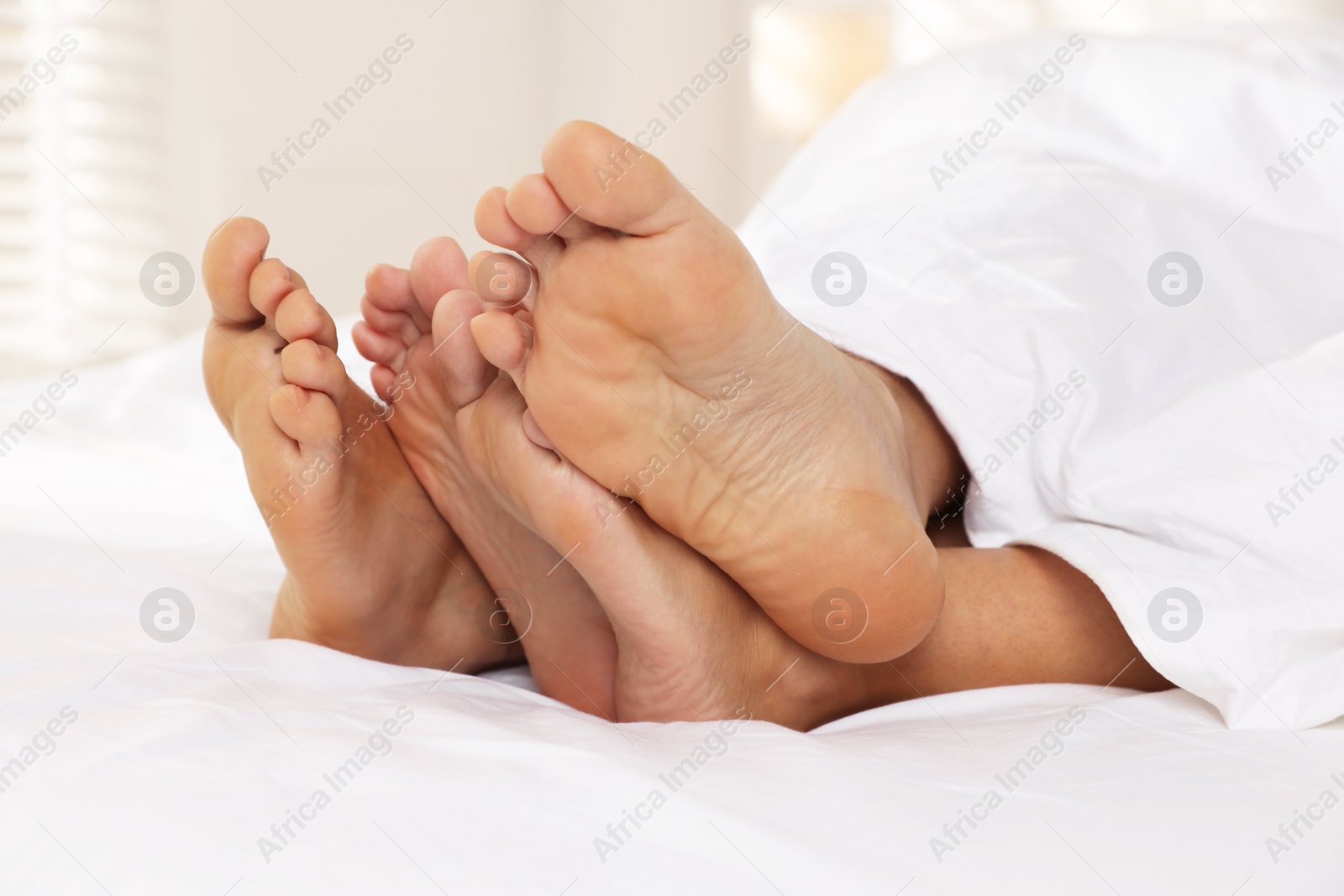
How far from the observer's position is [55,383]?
1459 millimetres

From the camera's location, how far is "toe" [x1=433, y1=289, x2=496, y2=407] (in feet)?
2.22

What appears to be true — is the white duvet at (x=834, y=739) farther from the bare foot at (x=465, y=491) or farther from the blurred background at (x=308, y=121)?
the blurred background at (x=308, y=121)

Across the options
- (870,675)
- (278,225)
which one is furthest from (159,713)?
(278,225)

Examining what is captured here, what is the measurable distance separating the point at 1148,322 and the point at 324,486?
60 centimetres

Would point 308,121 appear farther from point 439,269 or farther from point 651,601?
point 651,601

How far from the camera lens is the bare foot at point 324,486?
0.68 meters

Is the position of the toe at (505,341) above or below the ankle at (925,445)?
below

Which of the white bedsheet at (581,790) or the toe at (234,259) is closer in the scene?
the white bedsheet at (581,790)

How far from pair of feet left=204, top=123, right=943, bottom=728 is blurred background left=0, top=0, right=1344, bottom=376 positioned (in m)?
2.04

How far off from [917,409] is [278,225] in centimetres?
245

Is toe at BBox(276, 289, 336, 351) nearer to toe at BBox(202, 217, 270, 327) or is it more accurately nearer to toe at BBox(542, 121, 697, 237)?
toe at BBox(202, 217, 270, 327)

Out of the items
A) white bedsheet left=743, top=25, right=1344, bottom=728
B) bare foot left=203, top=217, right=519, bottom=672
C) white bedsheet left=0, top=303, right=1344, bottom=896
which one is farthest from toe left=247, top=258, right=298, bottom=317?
white bedsheet left=743, top=25, right=1344, bottom=728

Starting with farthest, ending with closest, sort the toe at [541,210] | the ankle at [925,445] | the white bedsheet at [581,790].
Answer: the ankle at [925,445] → the toe at [541,210] → the white bedsheet at [581,790]

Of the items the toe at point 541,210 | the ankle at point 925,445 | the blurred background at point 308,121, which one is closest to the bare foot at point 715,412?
the toe at point 541,210
